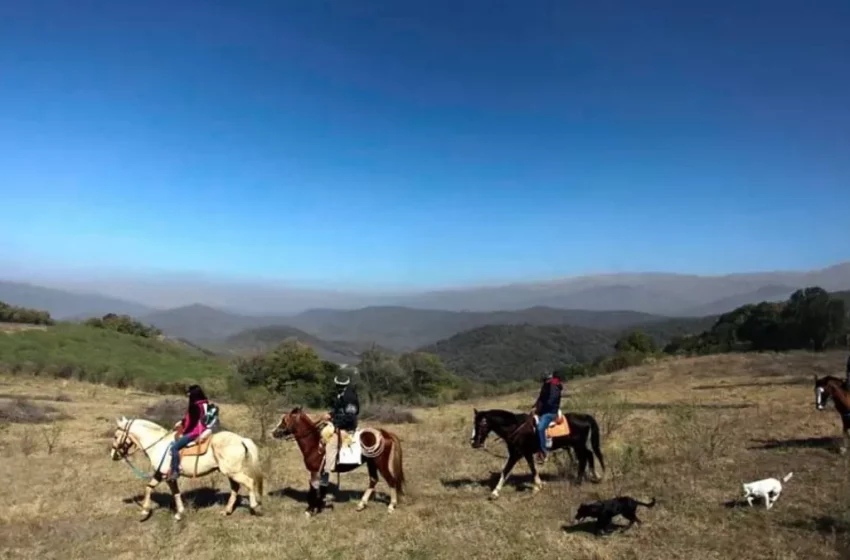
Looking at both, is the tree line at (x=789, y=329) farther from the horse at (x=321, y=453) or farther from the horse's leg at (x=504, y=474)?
the horse at (x=321, y=453)

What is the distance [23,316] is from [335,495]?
55027mm

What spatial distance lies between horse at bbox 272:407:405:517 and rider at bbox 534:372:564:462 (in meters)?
2.86

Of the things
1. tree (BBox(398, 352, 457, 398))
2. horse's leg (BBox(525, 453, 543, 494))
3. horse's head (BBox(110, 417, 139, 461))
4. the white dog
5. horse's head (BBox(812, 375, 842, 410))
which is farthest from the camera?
tree (BBox(398, 352, 457, 398))

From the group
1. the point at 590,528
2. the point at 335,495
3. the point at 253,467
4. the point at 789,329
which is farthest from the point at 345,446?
the point at 789,329

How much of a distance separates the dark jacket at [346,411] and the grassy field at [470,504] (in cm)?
153

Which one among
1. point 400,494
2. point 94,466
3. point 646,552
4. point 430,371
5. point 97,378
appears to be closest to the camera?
point 646,552

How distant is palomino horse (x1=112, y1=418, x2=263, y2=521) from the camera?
10656 millimetres

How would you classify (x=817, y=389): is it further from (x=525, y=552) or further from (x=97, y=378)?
(x=97, y=378)

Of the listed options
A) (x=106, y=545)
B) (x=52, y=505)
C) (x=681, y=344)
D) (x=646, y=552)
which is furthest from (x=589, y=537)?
(x=681, y=344)

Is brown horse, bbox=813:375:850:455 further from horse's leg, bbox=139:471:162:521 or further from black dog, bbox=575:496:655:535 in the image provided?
horse's leg, bbox=139:471:162:521

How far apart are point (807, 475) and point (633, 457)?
139 inches

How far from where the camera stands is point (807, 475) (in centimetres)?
1184

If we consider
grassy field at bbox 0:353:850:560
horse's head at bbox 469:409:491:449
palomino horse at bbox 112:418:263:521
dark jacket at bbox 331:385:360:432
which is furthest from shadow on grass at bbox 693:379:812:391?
palomino horse at bbox 112:418:263:521

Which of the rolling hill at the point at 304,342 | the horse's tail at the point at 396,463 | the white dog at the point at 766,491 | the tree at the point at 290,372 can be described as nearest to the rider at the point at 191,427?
the horse's tail at the point at 396,463
